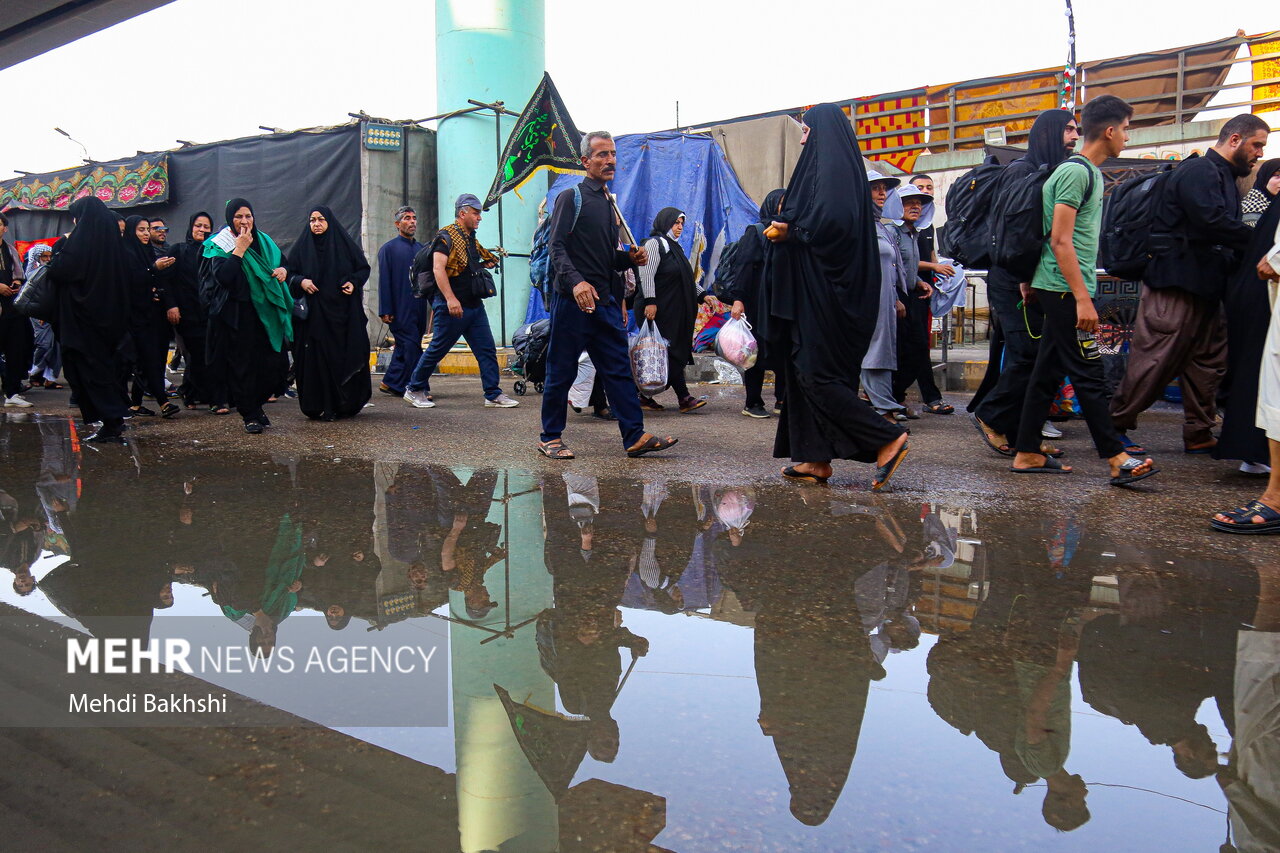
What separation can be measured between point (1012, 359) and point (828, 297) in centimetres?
133

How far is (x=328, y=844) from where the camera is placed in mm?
1690

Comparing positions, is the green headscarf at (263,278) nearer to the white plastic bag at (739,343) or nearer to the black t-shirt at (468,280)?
the black t-shirt at (468,280)

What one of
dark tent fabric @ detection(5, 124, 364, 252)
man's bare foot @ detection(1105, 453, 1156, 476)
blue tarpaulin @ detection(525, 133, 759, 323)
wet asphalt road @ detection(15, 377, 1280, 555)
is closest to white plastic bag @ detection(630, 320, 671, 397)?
wet asphalt road @ detection(15, 377, 1280, 555)

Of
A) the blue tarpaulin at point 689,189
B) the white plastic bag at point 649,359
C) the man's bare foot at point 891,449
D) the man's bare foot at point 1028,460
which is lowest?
the man's bare foot at point 1028,460

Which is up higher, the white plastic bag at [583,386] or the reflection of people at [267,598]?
the white plastic bag at [583,386]

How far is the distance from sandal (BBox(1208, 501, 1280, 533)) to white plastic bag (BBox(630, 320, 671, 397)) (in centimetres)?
434

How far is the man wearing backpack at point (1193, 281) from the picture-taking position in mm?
5117

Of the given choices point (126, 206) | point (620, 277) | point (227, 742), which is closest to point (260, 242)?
Result: point (620, 277)

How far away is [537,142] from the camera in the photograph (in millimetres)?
9625

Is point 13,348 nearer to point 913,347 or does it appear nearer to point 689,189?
point 689,189

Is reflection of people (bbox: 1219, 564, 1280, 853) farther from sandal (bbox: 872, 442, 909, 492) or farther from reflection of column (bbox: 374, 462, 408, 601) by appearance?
reflection of column (bbox: 374, 462, 408, 601)

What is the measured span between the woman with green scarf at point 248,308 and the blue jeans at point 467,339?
1298 millimetres

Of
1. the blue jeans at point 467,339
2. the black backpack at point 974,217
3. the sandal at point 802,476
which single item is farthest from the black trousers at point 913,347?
the blue jeans at point 467,339

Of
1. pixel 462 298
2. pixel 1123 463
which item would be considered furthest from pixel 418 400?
pixel 1123 463
